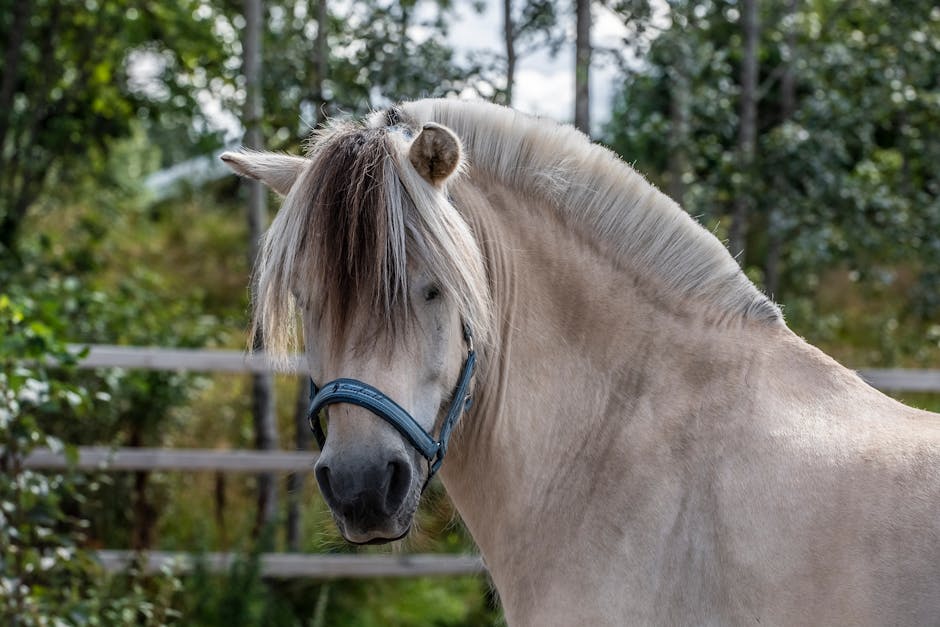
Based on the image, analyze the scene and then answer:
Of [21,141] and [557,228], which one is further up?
[557,228]

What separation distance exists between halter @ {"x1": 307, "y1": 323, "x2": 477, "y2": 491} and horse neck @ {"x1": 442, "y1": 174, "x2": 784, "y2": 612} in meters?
0.16

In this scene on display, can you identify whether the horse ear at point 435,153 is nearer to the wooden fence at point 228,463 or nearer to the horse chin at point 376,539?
the horse chin at point 376,539

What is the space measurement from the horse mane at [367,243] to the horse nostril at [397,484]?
280 mm

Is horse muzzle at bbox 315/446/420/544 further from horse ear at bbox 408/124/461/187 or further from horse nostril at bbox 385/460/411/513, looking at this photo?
horse ear at bbox 408/124/461/187

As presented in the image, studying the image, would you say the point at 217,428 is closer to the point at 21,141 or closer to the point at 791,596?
the point at 21,141

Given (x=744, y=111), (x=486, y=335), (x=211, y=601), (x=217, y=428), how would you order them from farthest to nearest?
(x=217, y=428) < (x=744, y=111) < (x=211, y=601) < (x=486, y=335)

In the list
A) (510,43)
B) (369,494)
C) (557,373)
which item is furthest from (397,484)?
(510,43)

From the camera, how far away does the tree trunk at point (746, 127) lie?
576 centimetres

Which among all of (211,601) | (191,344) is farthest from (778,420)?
(191,344)

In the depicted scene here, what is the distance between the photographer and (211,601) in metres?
4.80

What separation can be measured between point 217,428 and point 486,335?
5788 millimetres

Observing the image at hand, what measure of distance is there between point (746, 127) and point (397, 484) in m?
4.78

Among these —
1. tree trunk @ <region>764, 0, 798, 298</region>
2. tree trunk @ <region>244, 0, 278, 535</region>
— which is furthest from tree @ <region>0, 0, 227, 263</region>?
tree trunk @ <region>764, 0, 798, 298</region>

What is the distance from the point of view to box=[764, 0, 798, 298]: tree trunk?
5699 mm
